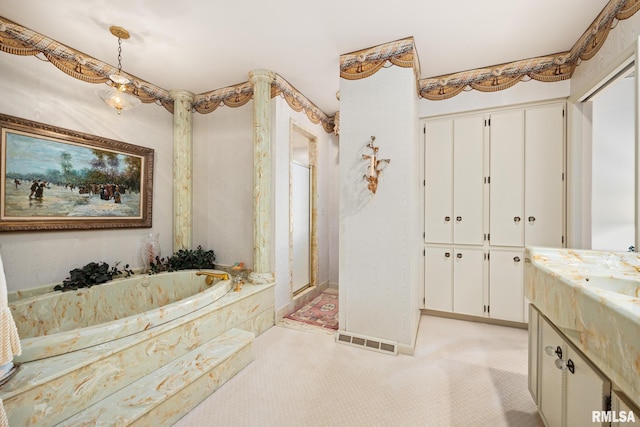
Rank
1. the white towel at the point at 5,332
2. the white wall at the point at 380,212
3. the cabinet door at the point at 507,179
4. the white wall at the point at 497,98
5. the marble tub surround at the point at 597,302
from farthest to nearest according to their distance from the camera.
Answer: the cabinet door at the point at 507,179 < the white wall at the point at 497,98 < the white wall at the point at 380,212 < the white towel at the point at 5,332 < the marble tub surround at the point at 597,302

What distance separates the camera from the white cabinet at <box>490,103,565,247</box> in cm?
261

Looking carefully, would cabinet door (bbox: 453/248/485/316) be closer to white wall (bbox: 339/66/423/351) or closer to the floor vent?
white wall (bbox: 339/66/423/351)

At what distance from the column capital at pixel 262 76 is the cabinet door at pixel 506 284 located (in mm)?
3137

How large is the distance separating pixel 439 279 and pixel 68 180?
405 cm

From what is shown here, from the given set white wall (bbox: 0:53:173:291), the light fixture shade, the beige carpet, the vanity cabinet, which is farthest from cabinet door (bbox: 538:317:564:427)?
white wall (bbox: 0:53:173:291)

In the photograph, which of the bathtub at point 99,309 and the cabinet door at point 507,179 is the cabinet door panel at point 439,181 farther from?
the bathtub at point 99,309

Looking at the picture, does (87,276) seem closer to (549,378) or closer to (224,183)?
(224,183)

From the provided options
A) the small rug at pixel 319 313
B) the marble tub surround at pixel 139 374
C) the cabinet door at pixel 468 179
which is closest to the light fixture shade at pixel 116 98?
the marble tub surround at pixel 139 374

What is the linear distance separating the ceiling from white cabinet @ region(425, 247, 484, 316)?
2070mm

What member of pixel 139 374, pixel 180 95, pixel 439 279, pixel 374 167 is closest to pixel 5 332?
pixel 139 374

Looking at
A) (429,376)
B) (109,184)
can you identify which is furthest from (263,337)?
(109,184)

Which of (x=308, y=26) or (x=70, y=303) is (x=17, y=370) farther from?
(x=308, y=26)

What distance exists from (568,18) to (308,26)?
209cm

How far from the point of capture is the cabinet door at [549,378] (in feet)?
4.07
